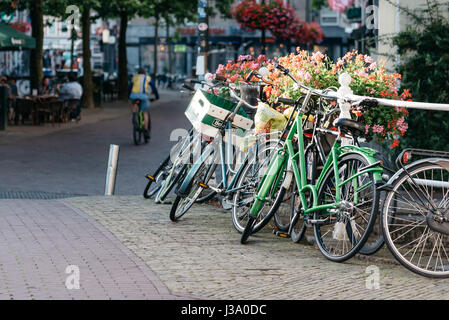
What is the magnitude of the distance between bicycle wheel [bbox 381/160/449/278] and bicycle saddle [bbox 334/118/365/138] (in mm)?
569

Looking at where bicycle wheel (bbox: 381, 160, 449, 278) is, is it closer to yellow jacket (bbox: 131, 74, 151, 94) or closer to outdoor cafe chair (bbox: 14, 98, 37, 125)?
yellow jacket (bbox: 131, 74, 151, 94)

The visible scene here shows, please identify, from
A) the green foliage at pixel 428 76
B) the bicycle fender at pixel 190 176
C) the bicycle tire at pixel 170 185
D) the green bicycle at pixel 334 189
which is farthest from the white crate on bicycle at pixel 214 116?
the green foliage at pixel 428 76

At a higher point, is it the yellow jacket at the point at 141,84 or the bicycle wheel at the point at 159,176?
the yellow jacket at the point at 141,84

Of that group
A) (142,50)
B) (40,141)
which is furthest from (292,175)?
(142,50)

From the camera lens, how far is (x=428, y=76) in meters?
10.1

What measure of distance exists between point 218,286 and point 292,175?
161 centimetres

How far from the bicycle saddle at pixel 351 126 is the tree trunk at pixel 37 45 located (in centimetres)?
2192

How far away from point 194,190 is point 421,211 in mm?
2748

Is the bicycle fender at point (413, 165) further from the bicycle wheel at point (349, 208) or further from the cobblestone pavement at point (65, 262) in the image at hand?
the cobblestone pavement at point (65, 262)

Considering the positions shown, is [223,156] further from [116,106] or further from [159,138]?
[116,106]

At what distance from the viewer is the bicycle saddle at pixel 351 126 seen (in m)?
6.22

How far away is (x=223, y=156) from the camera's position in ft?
26.0

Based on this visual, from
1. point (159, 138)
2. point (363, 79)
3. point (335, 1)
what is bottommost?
point (159, 138)

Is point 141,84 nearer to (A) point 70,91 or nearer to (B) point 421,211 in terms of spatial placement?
(A) point 70,91
